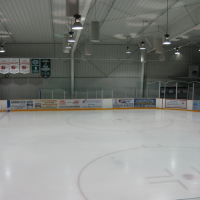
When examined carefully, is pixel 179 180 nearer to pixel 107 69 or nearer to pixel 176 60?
pixel 107 69

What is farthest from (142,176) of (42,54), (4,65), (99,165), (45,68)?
(42,54)

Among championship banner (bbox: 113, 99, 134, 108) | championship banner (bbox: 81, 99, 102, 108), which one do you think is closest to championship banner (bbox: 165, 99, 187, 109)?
championship banner (bbox: 113, 99, 134, 108)

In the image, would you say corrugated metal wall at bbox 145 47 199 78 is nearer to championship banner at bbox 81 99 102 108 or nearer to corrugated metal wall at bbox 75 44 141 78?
corrugated metal wall at bbox 75 44 141 78

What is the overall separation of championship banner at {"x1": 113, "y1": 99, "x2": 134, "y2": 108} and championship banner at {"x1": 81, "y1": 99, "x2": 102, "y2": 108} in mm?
1498

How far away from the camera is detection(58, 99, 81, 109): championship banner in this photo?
18.8 m

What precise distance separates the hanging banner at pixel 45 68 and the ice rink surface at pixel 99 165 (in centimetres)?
1517

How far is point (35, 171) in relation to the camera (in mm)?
5195

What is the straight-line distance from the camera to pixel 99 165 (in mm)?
5590

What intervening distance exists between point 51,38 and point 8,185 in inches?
786

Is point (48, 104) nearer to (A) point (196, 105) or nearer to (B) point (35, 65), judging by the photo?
(B) point (35, 65)

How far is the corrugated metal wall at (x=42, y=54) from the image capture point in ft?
77.7

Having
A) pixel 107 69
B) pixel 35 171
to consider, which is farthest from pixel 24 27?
pixel 35 171

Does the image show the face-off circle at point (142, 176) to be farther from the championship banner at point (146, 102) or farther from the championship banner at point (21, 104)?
the championship banner at point (21, 104)

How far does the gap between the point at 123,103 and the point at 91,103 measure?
10.4ft
